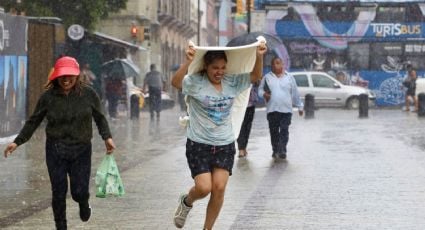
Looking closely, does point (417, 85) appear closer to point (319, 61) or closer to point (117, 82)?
point (319, 61)

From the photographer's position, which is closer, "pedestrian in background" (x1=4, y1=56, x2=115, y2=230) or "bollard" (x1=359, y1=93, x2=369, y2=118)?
"pedestrian in background" (x1=4, y1=56, x2=115, y2=230)

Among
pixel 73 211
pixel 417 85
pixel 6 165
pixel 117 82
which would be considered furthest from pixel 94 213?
pixel 417 85

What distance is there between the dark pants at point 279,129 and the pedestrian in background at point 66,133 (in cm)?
806

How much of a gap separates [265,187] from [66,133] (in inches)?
174

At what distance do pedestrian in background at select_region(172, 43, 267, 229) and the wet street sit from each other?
100 centimetres

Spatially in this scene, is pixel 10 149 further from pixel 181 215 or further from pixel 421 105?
pixel 421 105

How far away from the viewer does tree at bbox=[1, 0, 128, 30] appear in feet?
95.0

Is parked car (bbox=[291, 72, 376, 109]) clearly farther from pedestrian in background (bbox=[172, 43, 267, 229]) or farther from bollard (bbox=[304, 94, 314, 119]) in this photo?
pedestrian in background (bbox=[172, 43, 267, 229])

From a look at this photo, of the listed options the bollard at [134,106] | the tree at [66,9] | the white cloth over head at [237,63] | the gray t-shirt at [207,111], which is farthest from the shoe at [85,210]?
the bollard at [134,106]

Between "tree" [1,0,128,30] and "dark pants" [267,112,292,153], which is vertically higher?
"tree" [1,0,128,30]

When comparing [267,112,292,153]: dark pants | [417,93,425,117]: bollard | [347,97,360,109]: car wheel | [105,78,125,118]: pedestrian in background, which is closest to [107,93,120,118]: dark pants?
[105,78,125,118]: pedestrian in background

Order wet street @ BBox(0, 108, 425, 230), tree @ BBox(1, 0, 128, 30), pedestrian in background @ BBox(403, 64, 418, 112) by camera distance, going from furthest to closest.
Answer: pedestrian in background @ BBox(403, 64, 418, 112) → tree @ BBox(1, 0, 128, 30) → wet street @ BBox(0, 108, 425, 230)

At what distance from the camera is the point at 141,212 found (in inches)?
383

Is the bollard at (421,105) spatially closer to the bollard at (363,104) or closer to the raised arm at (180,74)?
Result: the bollard at (363,104)
